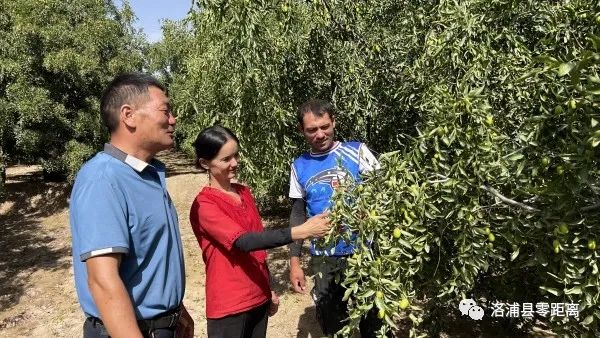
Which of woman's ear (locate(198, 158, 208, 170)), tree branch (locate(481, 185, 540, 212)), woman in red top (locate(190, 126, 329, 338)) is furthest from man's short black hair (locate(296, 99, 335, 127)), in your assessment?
tree branch (locate(481, 185, 540, 212))

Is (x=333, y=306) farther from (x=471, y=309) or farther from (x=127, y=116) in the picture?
(x=127, y=116)

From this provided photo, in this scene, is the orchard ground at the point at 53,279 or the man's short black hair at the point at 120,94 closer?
the man's short black hair at the point at 120,94

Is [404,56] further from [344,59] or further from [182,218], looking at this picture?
[182,218]

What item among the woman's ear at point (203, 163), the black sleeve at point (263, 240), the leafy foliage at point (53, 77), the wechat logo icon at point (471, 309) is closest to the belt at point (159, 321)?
the black sleeve at point (263, 240)

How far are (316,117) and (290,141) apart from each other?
1724 mm

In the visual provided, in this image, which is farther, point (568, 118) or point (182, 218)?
point (182, 218)

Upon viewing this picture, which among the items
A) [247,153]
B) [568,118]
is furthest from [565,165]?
[247,153]

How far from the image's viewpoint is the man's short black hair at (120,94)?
72.3 inches

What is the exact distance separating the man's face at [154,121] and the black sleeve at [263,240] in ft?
2.39

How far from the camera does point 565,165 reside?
1.76 meters

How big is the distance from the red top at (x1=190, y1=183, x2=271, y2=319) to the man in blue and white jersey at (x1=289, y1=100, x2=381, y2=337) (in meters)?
0.41

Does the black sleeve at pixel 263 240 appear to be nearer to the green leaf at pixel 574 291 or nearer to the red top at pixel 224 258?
the red top at pixel 224 258

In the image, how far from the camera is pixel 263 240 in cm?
242

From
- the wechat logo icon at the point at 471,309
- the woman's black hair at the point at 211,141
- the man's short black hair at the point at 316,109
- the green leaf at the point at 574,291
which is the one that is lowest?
the wechat logo icon at the point at 471,309
